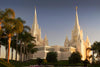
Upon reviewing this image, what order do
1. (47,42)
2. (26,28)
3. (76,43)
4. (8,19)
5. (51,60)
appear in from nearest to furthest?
(8,19) → (26,28) → (51,60) → (76,43) → (47,42)

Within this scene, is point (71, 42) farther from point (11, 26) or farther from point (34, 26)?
point (11, 26)

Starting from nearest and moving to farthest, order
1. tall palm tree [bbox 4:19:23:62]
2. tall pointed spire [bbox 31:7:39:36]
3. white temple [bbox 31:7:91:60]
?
tall palm tree [bbox 4:19:23:62] → white temple [bbox 31:7:91:60] → tall pointed spire [bbox 31:7:39:36]

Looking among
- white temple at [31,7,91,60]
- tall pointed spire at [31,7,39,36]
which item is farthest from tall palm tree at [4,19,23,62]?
tall pointed spire at [31,7,39,36]

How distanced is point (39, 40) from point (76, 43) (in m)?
20.0

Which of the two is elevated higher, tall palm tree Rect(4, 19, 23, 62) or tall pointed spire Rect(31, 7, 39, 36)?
tall pointed spire Rect(31, 7, 39, 36)

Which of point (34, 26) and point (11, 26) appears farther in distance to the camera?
point (34, 26)

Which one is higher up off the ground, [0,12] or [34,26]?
[34,26]

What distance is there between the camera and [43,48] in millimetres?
75000

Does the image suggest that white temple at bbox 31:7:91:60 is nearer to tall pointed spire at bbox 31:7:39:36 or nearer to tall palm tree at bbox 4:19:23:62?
tall pointed spire at bbox 31:7:39:36

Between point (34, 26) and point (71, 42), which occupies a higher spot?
point (34, 26)

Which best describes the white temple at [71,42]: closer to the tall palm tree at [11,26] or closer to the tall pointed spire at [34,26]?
the tall pointed spire at [34,26]

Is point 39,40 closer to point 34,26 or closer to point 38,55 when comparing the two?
point 34,26

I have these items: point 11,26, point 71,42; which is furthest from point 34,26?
point 11,26

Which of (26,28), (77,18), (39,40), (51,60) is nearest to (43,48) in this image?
(39,40)
